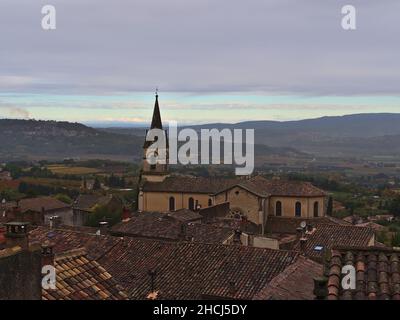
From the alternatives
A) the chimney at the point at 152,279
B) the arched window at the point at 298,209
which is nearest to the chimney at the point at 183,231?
the chimney at the point at 152,279

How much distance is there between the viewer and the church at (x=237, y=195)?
158 ft

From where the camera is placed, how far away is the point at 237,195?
160 feet

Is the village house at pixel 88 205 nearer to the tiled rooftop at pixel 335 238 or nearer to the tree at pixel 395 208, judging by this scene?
the tiled rooftop at pixel 335 238

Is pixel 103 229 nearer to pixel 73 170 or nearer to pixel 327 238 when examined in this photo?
pixel 327 238

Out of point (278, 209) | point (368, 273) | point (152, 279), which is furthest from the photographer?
point (278, 209)

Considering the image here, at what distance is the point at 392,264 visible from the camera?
802 cm

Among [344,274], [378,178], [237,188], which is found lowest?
[378,178]

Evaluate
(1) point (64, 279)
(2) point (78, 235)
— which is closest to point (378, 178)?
(2) point (78, 235)

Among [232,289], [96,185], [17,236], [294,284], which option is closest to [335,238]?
[232,289]

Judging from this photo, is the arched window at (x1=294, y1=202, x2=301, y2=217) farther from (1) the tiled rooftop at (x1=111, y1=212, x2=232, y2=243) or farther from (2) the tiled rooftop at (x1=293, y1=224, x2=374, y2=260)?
(1) the tiled rooftop at (x1=111, y1=212, x2=232, y2=243)

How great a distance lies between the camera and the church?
48.2m

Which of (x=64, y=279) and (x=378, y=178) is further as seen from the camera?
(x=378, y=178)
